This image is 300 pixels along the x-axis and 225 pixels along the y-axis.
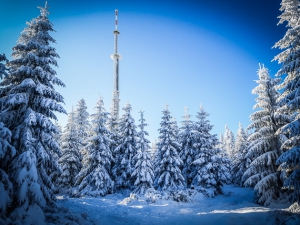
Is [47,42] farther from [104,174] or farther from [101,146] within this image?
[104,174]

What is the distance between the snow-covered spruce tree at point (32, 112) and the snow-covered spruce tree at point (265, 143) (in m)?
17.0

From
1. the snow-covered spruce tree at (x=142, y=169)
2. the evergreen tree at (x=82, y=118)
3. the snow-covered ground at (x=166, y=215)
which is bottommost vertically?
the snow-covered ground at (x=166, y=215)

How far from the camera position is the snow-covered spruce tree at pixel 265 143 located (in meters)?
16.9

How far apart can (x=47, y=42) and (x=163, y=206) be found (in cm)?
1819

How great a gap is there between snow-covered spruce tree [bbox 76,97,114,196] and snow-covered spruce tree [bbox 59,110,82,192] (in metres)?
3.48

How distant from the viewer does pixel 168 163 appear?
2564 centimetres

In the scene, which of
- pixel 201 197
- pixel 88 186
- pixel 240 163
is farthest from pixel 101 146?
pixel 240 163

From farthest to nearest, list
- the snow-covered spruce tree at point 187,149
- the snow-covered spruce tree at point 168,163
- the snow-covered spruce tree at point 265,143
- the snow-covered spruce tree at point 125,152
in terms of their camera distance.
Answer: the snow-covered spruce tree at point 187,149
the snow-covered spruce tree at point 125,152
the snow-covered spruce tree at point 168,163
the snow-covered spruce tree at point 265,143

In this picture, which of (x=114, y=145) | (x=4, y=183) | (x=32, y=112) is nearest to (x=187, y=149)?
(x=114, y=145)

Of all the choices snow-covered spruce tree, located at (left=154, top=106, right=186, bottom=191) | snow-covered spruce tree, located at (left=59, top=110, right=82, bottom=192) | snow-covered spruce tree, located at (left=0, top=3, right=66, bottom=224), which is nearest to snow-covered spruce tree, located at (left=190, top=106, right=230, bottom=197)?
snow-covered spruce tree, located at (left=154, top=106, right=186, bottom=191)

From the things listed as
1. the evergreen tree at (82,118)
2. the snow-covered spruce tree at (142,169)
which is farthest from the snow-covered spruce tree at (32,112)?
the evergreen tree at (82,118)

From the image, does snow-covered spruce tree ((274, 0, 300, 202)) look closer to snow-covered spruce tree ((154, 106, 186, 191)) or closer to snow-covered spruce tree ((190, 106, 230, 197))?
snow-covered spruce tree ((190, 106, 230, 197))

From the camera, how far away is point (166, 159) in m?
25.0

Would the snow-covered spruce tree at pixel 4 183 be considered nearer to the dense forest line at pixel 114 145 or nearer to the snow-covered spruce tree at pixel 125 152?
the dense forest line at pixel 114 145
